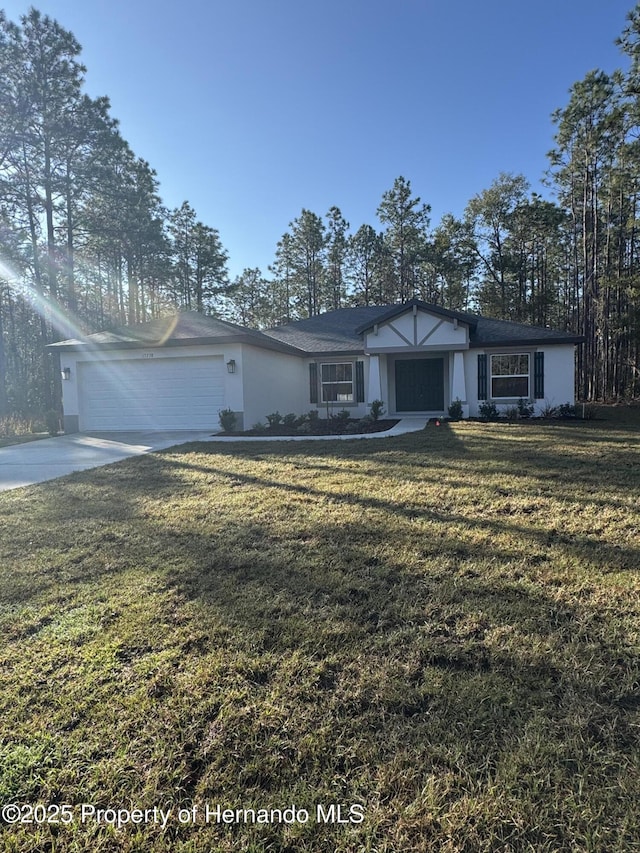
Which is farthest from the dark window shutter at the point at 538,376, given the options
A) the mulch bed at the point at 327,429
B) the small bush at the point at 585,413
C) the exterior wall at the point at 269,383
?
the exterior wall at the point at 269,383

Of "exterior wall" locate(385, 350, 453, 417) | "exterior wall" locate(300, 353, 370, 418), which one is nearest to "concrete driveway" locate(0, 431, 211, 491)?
"exterior wall" locate(300, 353, 370, 418)

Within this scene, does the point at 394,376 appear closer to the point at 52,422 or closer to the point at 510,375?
the point at 510,375

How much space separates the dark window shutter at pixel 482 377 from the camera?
14906 mm

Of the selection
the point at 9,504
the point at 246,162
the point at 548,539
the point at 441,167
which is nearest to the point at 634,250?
the point at 441,167

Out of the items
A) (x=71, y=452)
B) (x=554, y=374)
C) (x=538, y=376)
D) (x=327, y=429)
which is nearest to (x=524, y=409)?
(x=538, y=376)

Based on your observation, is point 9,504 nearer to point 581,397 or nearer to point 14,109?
point 14,109

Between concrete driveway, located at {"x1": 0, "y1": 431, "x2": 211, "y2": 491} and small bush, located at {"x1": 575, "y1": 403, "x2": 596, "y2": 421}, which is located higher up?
small bush, located at {"x1": 575, "y1": 403, "x2": 596, "y2": 421}

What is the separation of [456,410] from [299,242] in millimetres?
21351

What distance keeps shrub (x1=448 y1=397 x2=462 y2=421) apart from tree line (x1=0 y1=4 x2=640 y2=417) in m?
6.86

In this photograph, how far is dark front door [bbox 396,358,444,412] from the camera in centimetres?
1666

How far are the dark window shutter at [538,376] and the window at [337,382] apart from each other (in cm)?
601

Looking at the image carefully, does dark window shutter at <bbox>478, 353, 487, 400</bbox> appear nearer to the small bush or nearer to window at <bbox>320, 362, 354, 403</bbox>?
the small bush

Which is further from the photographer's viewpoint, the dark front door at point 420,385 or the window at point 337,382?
the dark front door at point 420,385

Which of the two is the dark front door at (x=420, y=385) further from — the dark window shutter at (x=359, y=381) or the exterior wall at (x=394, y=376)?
the dark window shutter at (x=359, y=381)
